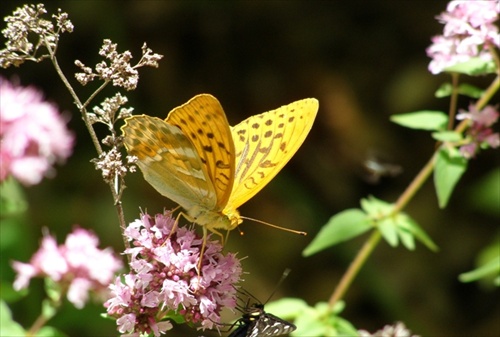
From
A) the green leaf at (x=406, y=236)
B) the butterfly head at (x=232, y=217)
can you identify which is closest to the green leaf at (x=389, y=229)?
the green leaf at (x=406, y=236)

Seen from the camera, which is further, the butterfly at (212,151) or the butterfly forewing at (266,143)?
the butterfly forewing at (266,143)

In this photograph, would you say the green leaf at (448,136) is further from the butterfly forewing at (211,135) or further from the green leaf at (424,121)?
the butterfly forewing at (211,135)

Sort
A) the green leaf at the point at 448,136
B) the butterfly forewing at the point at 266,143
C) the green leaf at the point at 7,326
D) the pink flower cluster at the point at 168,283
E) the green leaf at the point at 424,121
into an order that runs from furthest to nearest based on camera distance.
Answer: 1. the green leaf at the point at 424,121
2. the green leaf at the point at 448,136
3. the green leaf at the point at 7,326
4. the butterfly forewing at the point at 266,143
5. the pink flower cluster at the point at 168,283

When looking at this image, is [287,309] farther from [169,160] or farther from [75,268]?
[169,160]

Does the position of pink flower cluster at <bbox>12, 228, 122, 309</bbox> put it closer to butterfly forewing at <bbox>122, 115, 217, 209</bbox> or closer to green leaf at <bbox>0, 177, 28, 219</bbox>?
green leaf at <bbox>0, 177, 28, 219</bbox>

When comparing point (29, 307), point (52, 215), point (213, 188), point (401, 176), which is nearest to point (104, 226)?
point (52, 215)

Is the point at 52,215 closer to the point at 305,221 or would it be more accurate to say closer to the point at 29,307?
the point at 29,307
